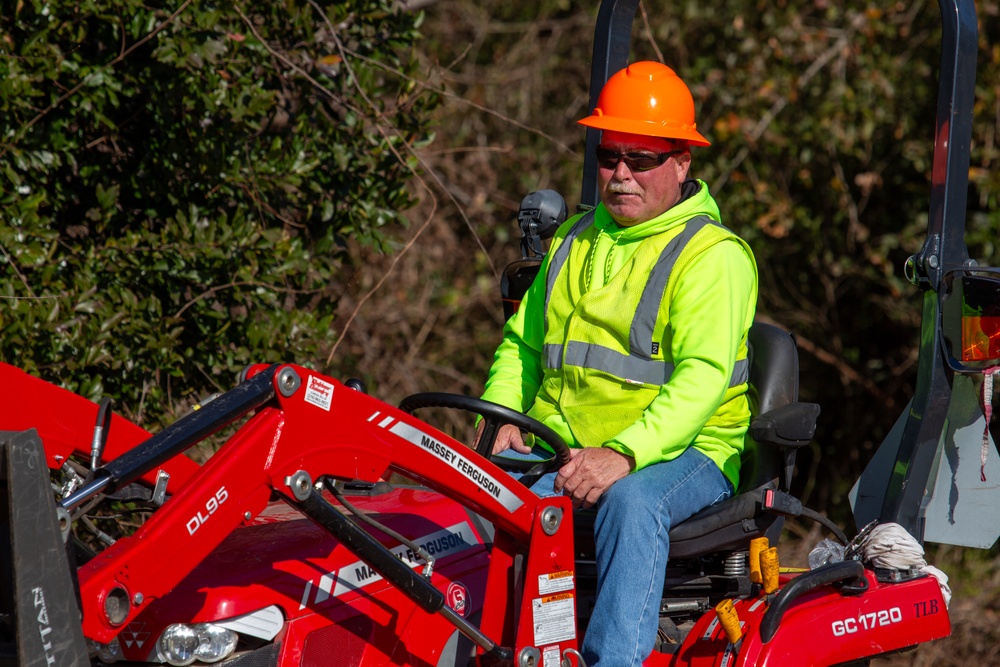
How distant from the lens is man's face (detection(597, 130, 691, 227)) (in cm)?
339

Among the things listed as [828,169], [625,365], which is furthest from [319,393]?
[828,169]

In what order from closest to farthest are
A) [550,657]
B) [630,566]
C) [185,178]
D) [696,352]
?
[550,657]
[630,566]
[696,352]
[185,178]

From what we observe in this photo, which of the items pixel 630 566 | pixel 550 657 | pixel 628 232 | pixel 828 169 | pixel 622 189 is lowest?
pixel 550 657

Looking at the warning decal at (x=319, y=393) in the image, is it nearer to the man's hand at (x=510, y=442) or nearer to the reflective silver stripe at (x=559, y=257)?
the man's hand at (x=510, y=442)

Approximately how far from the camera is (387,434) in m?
2.58

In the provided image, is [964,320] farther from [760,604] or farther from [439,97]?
[439,97]

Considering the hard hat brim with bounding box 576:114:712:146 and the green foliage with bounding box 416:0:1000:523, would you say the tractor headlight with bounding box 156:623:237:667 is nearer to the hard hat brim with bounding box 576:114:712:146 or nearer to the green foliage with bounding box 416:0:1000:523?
the hard hat brim with bounding box 576:114:712:146

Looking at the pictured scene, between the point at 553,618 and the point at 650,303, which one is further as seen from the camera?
the point at 650,303

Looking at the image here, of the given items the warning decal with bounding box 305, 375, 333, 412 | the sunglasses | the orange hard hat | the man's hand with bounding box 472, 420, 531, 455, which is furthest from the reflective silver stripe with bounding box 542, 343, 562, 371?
the warning decal with bounding box 305, 375, 333, 412

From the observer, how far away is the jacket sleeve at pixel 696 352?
3068 mm

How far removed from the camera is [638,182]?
134 inches

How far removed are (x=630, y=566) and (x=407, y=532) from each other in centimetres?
58

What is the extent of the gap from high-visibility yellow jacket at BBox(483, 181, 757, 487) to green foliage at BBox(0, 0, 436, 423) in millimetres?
1421

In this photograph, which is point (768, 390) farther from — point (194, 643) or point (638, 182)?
point (194, 643)
